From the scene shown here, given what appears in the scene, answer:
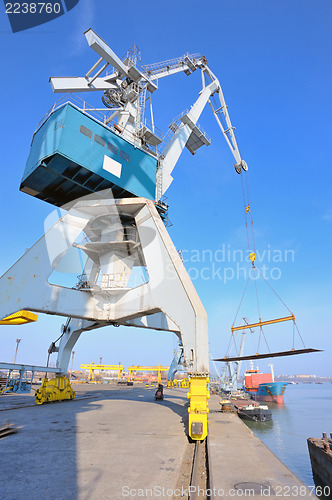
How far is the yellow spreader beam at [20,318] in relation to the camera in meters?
16.9

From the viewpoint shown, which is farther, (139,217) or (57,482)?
(139,217)

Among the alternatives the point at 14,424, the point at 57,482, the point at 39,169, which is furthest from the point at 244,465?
the point at 39,169

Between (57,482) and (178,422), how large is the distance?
7.75m

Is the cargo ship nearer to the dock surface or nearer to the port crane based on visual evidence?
the port crane

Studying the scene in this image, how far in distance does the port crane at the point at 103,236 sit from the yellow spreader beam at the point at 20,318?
216 centimetres

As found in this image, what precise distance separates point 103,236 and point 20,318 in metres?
6.98

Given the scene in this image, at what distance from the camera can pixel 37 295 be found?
12.9 m

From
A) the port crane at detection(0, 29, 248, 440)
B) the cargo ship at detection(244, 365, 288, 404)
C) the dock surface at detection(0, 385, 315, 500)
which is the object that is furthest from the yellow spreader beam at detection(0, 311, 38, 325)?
the cargo ship at detection(244, 365, 288, 404)

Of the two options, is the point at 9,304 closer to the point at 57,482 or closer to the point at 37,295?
the point at 37,295

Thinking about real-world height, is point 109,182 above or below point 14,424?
above

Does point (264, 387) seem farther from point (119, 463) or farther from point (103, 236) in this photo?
point (119, 463)

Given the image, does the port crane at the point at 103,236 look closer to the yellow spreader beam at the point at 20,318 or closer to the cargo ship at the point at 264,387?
the yellow spreader beam at the point at 20,318

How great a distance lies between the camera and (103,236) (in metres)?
16.8

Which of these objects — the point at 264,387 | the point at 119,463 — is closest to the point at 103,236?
the point at 119,463
